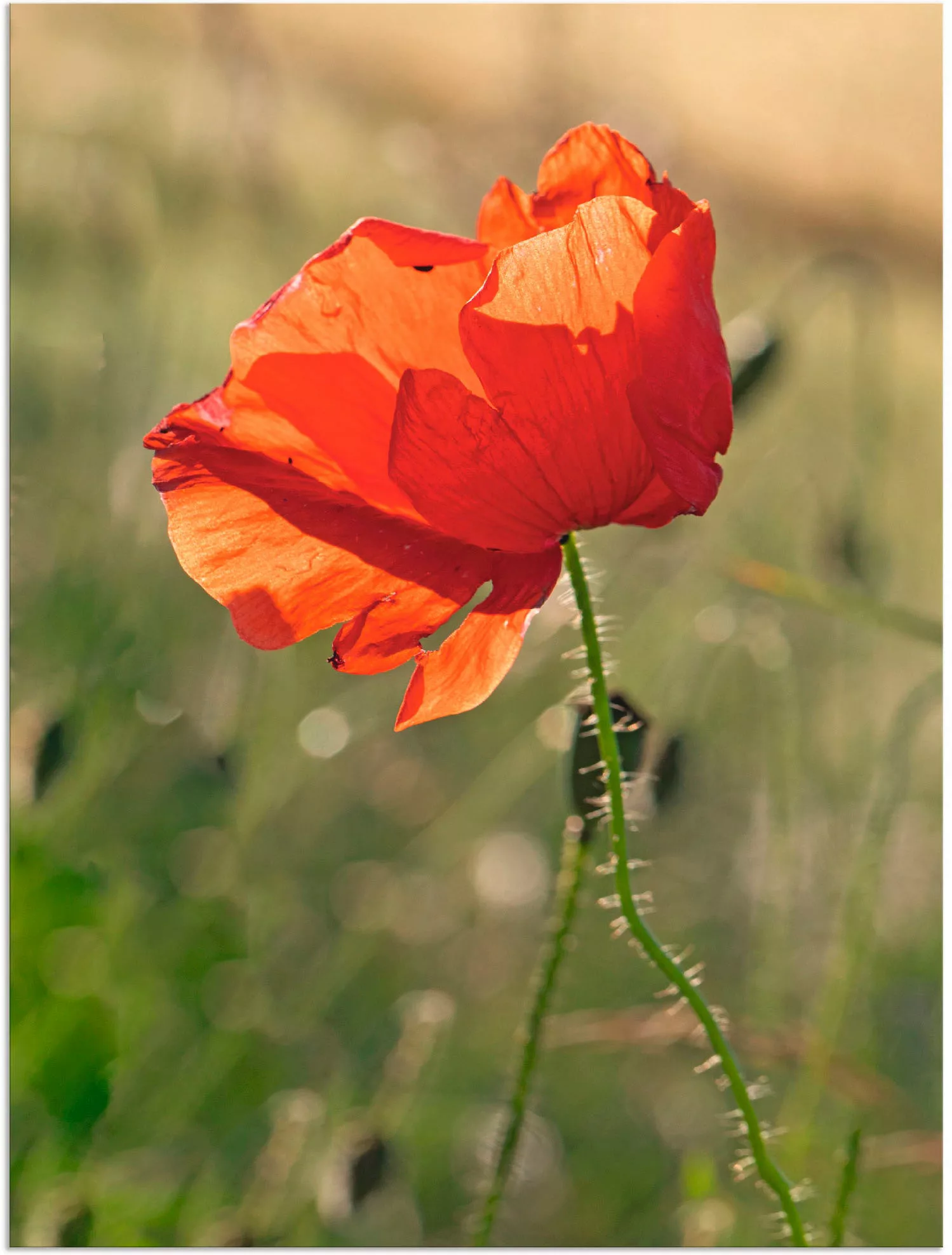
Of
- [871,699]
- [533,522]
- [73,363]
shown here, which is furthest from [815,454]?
[533,522]

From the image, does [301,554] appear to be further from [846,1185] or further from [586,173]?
[846,1185]

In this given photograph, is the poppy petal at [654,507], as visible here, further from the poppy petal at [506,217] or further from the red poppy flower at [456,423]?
the poppy petal at [506,217]

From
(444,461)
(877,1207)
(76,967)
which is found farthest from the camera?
(877,1207)

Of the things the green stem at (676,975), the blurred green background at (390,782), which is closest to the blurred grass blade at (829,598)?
the blurred green background at (390,782)

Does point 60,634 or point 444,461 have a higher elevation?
point 444,461

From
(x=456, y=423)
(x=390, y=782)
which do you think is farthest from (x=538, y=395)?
(x=390, y=782)

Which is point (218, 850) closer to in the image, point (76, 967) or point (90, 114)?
point (76, 967)
